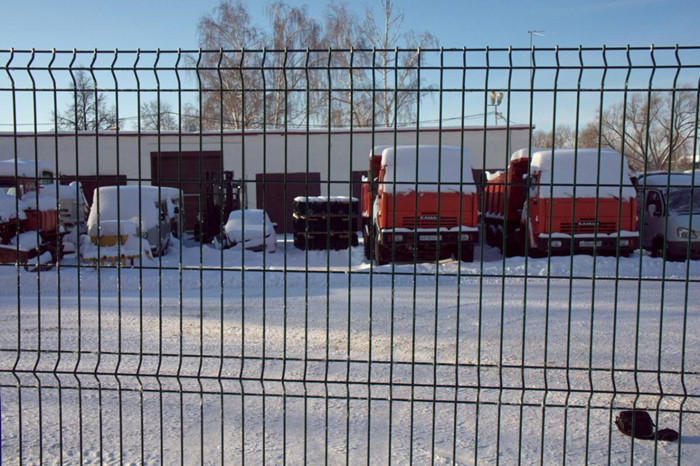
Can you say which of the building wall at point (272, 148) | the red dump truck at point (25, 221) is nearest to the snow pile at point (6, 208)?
the red dump truck at point (25, 221)

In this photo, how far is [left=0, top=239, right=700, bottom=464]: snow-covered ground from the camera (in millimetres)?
3463

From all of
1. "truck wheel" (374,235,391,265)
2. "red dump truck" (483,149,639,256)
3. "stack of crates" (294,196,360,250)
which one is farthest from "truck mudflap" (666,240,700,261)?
"stack of crates" (294,196,360,250)

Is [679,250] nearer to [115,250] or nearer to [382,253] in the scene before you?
[382,253]

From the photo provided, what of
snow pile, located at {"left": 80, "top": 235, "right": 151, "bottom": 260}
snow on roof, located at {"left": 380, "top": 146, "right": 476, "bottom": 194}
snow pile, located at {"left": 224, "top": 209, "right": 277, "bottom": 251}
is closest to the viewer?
snow pile, located at {"left": 80, "top": 235, "right": 151, "bottom": 260}

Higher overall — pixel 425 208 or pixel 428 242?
pixel 425 208

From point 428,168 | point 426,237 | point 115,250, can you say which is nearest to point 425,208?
point 426,237

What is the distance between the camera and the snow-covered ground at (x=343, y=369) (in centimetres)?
346

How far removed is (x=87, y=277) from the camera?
11.5 metres

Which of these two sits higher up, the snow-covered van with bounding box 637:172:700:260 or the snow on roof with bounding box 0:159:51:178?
the snow on roof with bounding box 0:159:51:178

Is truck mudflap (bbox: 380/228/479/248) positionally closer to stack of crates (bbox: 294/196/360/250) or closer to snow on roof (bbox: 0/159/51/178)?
stack of crates (bbox: 294/196/360/250)

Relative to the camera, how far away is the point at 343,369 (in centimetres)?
601

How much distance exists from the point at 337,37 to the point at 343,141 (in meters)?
13.1

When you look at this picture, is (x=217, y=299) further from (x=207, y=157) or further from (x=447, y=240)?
(x=207, y=157)

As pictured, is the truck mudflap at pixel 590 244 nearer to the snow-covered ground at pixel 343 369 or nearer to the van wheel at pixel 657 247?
the snow-covered ground at pixel 343 369
